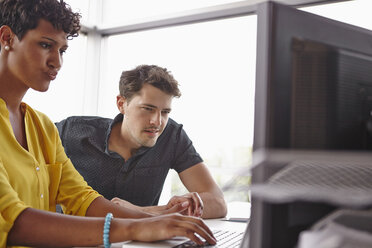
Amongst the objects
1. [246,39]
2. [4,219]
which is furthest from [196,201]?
[246,39]

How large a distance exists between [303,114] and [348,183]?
12 centimetres

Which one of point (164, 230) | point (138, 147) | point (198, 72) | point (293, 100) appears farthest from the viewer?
point (198, 72)

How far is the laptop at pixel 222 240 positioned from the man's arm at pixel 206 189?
0.14 m

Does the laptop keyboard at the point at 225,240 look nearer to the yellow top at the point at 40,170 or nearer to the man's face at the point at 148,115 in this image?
the yellow top at the point at 40,170

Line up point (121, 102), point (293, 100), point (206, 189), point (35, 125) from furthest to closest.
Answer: point (121, 102), point (206, 189), point (35, 125), point (293, 100)

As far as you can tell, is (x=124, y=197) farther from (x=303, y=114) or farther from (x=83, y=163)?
(x=303, y=114)

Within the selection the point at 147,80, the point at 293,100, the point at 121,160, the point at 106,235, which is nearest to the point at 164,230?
the point at 106,235

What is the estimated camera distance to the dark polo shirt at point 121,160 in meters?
1.90

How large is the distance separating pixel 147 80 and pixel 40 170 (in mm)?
785

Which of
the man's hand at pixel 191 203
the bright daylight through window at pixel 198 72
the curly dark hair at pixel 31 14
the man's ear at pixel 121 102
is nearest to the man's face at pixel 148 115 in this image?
the man's ear at pixel 121 102

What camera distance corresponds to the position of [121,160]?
1.92 m

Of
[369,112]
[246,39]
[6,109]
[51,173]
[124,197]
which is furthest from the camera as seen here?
[246,39]

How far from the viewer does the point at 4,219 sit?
983mm

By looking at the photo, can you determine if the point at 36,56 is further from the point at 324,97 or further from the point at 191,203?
the point at 324,97
